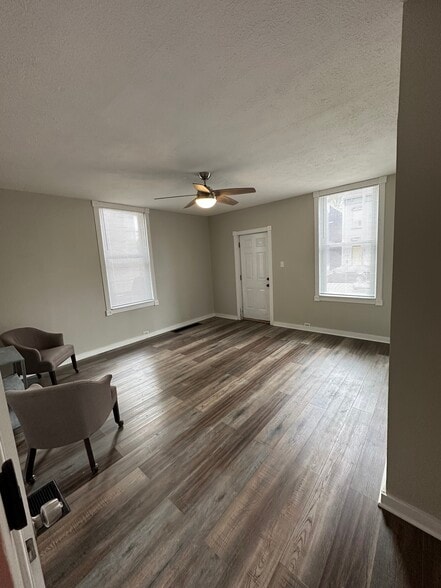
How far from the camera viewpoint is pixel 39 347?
3.36 meters

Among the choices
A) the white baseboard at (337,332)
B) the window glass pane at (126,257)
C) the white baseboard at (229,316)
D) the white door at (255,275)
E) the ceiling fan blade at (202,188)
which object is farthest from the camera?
the white baseboard at (229,316)

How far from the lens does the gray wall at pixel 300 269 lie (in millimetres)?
3963

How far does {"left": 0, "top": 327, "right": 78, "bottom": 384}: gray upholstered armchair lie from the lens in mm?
2902

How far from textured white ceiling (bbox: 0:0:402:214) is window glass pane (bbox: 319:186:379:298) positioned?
116cm

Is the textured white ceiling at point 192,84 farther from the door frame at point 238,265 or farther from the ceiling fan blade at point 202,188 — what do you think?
the door frame at point 238,265

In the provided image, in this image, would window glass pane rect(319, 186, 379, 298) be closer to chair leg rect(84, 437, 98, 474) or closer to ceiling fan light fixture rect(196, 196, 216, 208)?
ceiling fan light fixture rect(196, 196, 216, 208)

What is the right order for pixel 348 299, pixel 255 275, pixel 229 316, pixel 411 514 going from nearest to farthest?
pixel 411 514
pixel 348 299
pixel 255 275
pixel 229 316

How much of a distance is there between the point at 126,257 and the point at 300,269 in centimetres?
328

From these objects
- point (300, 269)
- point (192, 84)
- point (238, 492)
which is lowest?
point (238, 492)

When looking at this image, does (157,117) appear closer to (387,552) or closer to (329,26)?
(329,26)

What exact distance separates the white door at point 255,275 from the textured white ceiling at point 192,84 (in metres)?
2.56

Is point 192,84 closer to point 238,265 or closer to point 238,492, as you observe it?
point 238,492

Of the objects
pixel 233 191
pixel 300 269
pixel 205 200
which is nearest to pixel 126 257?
pixel 205 200

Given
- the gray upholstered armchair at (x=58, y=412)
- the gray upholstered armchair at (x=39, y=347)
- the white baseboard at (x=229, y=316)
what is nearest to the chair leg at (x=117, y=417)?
the gray upholstered armchair at (x=58, y=412)
